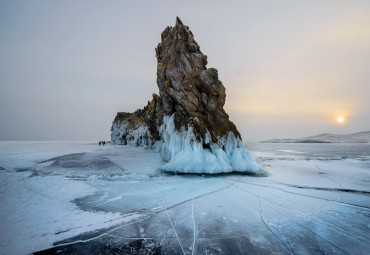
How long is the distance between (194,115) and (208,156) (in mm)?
3908

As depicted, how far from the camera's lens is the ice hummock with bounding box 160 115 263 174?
1233 centimetres

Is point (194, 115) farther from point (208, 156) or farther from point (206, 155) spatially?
point (208, 156)

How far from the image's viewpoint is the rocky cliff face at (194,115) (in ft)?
42.2

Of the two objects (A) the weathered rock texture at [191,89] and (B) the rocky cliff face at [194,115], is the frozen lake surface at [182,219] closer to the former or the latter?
(B) the rocky cliff face at [194,115]

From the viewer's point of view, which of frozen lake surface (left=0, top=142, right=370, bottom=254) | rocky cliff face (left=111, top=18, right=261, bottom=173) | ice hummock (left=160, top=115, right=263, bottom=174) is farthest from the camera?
rocky cliff face (left=111, top=18, right=261, bottom=173)

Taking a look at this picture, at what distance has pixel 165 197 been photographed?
6.88m

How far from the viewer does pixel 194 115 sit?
14.7 metres

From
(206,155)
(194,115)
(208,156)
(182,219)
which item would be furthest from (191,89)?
(182,219)

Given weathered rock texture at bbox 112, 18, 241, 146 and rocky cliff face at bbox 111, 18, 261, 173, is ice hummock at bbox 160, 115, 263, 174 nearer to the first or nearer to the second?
rocky cliff face at bbox 111, 18, 261, 173

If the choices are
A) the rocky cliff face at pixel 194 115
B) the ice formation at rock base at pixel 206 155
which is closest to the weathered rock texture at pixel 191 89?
the rocky cliff face at pixel 194 115

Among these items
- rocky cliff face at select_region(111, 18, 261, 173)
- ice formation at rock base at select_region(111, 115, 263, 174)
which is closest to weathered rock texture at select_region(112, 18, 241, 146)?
rocky cliff face at select_region(111, 18, 261, 173)

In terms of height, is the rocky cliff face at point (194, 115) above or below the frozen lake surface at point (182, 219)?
above

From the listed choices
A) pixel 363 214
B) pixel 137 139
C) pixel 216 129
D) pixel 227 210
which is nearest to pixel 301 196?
pixel 363 214

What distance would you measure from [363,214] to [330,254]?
342 cm
